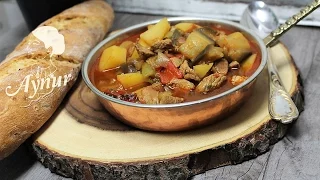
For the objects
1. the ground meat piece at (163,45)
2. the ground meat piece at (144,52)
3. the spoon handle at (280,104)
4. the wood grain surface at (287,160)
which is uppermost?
the ground meat piece at (163,45)

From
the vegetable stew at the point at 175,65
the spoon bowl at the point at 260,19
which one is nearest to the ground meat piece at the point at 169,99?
the vegetable stew at the point at 175,65

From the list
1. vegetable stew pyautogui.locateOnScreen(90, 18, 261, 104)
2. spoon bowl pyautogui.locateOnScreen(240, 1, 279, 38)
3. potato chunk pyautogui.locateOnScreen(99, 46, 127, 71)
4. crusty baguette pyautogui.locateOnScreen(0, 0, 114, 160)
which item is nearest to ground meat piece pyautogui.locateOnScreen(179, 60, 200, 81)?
vegetable stew pyautogui.locateOnScreen(90, 18, 261, 104)

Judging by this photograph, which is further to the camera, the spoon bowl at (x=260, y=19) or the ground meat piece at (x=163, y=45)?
the spoon bowl at (x=260, y=19)

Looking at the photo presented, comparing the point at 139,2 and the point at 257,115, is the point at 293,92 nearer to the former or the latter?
the point at 257,115

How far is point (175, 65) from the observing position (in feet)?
5.59

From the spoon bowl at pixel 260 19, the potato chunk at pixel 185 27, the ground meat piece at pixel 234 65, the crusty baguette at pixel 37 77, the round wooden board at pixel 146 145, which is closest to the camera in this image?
the round wooden board at pixel 146 145

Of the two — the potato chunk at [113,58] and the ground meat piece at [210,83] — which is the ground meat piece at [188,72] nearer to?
the ground meat piece at [210,83]

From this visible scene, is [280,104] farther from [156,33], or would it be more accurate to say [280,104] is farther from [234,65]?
[156,33]

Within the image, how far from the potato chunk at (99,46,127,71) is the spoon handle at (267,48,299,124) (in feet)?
1.79

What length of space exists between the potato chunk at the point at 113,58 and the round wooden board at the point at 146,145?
176mm

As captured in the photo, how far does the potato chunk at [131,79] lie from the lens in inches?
67.0

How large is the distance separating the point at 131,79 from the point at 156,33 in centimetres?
25

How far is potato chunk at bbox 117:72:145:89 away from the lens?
5.58 ft

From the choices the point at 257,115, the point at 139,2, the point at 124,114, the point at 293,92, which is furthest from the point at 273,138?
the point at 139,2
